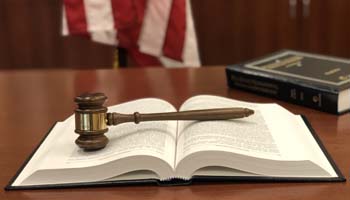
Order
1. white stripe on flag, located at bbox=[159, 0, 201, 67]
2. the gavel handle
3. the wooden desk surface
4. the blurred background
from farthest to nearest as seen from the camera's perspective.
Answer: the blurred background < white stripe on flag, located at bbox=[159, 0, 201, 67] < the gavel handle < the wooden desk surface

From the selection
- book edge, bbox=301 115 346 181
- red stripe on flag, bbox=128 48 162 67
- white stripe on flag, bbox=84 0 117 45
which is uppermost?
white stripe on flag, bbox=84 0 117 45

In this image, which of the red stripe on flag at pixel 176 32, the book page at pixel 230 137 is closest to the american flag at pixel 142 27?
the red stripe on flag at pixel 176 32

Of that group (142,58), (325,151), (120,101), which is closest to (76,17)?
(142,58)

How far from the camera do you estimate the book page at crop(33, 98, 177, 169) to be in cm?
86

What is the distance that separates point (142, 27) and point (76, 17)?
0.25 metres

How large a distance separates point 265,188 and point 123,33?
1.44 metres

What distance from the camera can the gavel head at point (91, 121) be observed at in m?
0.89

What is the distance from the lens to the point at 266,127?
99cm

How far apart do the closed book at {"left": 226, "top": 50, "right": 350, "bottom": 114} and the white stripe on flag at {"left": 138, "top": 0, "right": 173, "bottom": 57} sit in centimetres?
79

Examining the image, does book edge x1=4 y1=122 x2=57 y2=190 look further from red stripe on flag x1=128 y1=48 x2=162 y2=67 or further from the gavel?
red stripe on flag x1=128 y1=48 x2=162 y2=67

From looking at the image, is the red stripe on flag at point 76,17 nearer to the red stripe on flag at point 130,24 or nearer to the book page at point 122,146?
the red stripe on flag at point 130,24

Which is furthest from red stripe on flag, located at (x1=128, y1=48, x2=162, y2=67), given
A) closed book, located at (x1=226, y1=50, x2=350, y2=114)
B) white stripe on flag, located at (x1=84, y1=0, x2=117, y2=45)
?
closed book, located at (x1=226, y1=50, x2=350, y2=114)

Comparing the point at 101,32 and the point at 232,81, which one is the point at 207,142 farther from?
the point at 101,32

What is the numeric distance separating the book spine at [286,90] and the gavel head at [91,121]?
0.46 m
